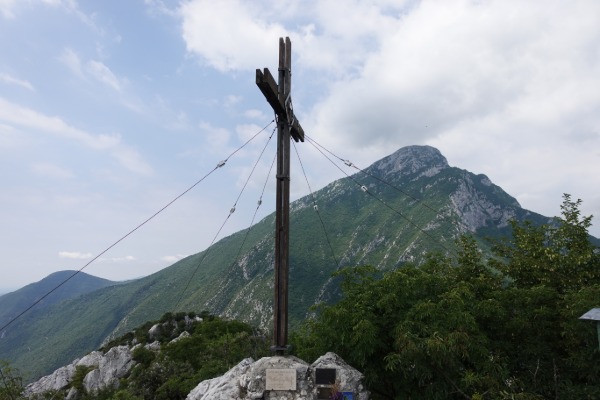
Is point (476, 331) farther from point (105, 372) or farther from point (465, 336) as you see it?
point (105, 372)

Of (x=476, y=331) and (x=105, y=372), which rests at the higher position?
(x=476, y=331)

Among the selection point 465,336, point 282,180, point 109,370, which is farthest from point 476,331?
point 109,370

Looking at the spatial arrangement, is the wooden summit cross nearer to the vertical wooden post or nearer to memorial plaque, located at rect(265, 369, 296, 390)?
the vertical wooden post

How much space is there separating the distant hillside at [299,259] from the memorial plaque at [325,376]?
81.9m

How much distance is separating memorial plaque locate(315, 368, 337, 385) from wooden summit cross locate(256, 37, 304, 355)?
1176 mm

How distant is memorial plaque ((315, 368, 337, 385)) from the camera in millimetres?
9914

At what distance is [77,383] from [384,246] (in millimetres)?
100231

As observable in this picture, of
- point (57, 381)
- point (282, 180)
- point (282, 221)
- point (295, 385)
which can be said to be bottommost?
point (57, 381)

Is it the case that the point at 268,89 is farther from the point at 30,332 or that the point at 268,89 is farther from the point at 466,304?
the point at 30,332

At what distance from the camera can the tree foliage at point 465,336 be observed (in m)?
9.84

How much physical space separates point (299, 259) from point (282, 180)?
119119mm

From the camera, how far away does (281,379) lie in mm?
9891

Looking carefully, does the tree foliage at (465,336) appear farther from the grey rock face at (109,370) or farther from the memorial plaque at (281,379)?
the grey rock face at (109,370)

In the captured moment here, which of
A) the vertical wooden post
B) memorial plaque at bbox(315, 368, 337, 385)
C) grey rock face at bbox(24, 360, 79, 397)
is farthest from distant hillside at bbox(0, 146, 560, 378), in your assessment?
memorial plaque at bbox(315, 368, 337, 385)
